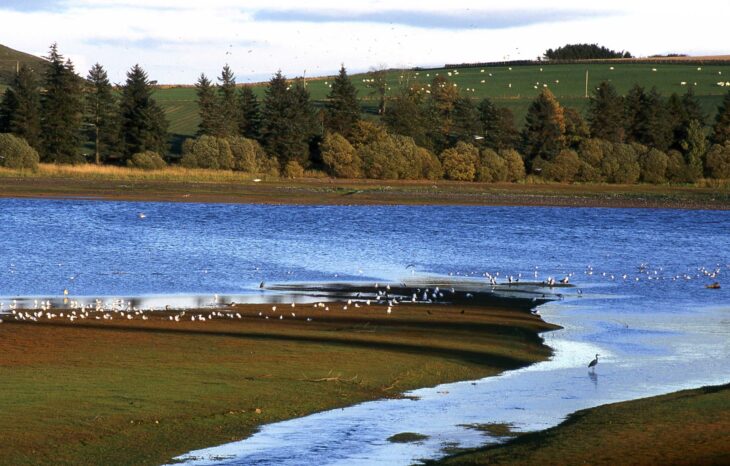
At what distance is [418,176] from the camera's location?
104 metres

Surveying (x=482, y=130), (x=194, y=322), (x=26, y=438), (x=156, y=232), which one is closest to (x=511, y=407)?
(x=26, y=438)

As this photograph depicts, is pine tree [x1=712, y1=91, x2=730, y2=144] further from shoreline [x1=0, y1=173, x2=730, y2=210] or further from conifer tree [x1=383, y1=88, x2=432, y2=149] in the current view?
conifer tree [x1=383, y1=88, x2=432, y2=149]

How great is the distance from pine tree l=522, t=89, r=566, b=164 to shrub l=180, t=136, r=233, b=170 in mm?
28405

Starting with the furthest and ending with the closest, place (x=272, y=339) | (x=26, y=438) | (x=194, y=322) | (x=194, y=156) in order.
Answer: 1. (x=194, y=156)
2. (x=194, y=322)
3. (x=272, y=339)
4. (x=26, y=438)

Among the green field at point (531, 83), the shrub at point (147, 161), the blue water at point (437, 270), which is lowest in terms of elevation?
the blue water at point (437, 270)

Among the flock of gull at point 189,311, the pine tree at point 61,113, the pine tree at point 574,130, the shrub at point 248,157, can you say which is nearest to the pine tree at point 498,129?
the pine tree at point 574,130

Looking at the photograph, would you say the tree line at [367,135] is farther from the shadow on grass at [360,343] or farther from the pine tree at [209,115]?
the shadow on grass at [360,343]

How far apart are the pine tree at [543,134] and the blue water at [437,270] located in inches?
1083

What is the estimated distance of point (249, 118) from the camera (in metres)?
114

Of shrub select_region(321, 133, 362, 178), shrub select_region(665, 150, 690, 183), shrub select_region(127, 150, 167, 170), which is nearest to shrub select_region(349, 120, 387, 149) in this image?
shrub select_region(321, 133, 362, 178)

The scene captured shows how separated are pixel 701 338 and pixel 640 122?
9087cm

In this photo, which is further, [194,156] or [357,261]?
[194,156]

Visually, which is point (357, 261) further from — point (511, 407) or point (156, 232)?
point (511, 407)

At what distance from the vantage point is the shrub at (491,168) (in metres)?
103
